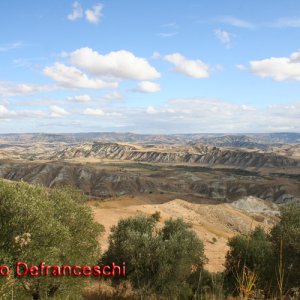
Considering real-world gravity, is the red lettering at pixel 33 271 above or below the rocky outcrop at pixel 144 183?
above

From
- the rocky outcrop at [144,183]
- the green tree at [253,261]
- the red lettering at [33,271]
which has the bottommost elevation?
the rocky outcrop at [144,183]

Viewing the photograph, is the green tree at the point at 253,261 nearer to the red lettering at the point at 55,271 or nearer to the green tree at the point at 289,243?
the green tree at the point at 289,243

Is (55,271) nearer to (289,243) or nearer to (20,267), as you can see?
(20,267)

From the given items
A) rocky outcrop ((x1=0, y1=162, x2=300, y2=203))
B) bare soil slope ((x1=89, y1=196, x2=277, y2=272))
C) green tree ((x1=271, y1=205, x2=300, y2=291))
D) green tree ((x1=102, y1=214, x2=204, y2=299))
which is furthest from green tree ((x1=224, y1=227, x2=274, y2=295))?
rocky outcrop ((x1=0, y1=162, x2=300, y2=203))

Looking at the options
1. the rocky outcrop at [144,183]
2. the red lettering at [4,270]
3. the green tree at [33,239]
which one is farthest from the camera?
the rocky outcrop at [144,183]

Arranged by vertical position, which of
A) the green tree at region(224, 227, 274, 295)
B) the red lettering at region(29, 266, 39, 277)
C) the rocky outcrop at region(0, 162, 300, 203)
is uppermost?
the red lettering at region(29, 266, 39, 277)

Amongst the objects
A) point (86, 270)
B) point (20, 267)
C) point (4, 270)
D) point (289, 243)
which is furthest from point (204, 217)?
point (4, 270)

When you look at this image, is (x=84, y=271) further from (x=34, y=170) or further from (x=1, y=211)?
(x=34, y=170)

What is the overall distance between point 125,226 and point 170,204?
149 feet

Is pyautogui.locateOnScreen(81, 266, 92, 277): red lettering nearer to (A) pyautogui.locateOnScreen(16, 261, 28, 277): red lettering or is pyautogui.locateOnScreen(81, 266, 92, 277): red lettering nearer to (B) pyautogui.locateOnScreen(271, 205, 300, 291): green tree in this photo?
(A) pyautogui.locateOnScreen(16, 261, 28, 277): red lettering

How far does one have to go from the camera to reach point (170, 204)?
3110 inches

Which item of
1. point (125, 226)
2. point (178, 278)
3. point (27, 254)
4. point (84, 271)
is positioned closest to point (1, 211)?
point (27, 254)

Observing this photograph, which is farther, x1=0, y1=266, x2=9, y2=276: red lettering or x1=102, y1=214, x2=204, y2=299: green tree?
x1=102, y1=214, x2=204, y2=299: green tree

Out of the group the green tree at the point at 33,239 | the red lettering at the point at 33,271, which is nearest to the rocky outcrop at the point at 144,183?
the green tree at the point at 33,239
